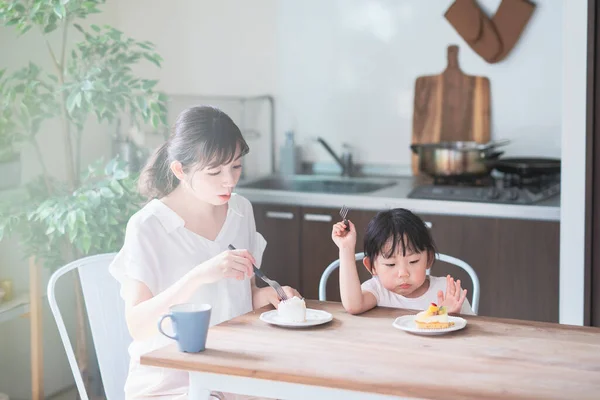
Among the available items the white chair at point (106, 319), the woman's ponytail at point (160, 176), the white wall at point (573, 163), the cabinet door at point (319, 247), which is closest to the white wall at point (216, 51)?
the cabinet door at point (319, 247)

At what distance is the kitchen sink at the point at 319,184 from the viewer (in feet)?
12.4

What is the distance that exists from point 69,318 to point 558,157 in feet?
6.76

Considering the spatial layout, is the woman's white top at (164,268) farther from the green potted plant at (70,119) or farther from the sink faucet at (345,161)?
the sink faucet at (345,161)

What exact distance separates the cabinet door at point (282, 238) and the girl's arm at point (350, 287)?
1.57 m

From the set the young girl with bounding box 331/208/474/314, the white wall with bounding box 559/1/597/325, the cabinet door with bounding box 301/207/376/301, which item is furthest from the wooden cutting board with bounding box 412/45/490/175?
the young girl with bounding box 331/208/474/314

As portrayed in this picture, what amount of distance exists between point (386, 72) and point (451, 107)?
33 centimetres

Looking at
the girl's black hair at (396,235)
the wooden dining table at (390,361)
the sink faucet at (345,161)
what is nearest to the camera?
the wooden dining table at (390,361)

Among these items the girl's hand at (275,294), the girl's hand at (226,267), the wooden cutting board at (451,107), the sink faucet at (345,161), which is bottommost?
the girl's hand at (275,294)

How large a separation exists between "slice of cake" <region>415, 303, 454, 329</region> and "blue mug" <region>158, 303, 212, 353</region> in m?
0.45

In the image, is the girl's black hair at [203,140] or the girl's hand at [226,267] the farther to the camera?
the girl's black hair at [203,140]

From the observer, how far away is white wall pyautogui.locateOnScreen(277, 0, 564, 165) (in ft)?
11.9

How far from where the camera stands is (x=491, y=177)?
11.9 feet

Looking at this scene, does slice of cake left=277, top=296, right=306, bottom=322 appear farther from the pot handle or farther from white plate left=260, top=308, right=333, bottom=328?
the pot handle

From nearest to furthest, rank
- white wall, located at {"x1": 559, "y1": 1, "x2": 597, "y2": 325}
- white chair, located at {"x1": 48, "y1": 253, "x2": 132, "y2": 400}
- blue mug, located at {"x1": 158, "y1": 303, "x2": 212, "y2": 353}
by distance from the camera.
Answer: blue mug, located at {"x1": 158, "y1": 303, "x2": 212, "y2": 353} → white chair, located at {"x1": 48, "y1": 253, "x2": 132, "y2": 400} → white wall, located at {"x1": 559, "y1": 1, "x2": 597, "y2": 325}
